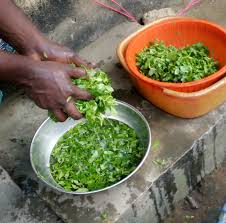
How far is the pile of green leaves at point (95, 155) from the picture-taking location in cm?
270

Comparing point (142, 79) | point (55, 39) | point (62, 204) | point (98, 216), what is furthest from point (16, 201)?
point (55, 39)

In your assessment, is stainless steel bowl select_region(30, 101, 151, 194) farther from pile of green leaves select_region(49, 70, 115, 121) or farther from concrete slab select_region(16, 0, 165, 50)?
concrete slab select_region(16, 0, 165, 50)

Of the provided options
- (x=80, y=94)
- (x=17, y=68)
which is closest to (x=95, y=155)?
(x=80, y=94)

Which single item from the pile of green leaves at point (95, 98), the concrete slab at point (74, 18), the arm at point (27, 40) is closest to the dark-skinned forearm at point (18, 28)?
the arm at point (27, 40)

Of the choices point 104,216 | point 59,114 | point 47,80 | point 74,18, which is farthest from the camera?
point 74,18

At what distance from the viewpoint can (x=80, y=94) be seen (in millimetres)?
2326

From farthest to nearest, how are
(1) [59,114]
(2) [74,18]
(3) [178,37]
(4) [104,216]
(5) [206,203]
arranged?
(2) [74,18] < (3) [178,37] < (5) [206,203] < (4) [104,216] < (1) [59,114]

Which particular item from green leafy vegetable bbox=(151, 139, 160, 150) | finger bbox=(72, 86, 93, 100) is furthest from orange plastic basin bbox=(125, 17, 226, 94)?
finger bbox=(72, 86, 93, 100)

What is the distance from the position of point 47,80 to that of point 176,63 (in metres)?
1.05

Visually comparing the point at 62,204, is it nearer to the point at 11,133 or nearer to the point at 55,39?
the point at 11,133

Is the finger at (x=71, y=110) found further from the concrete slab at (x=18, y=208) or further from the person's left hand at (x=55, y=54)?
the concrete slab at (x=18, y=208)

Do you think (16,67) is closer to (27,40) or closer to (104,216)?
(27,40)

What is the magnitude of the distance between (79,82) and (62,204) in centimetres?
79

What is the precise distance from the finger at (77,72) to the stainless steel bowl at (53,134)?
602 mm
